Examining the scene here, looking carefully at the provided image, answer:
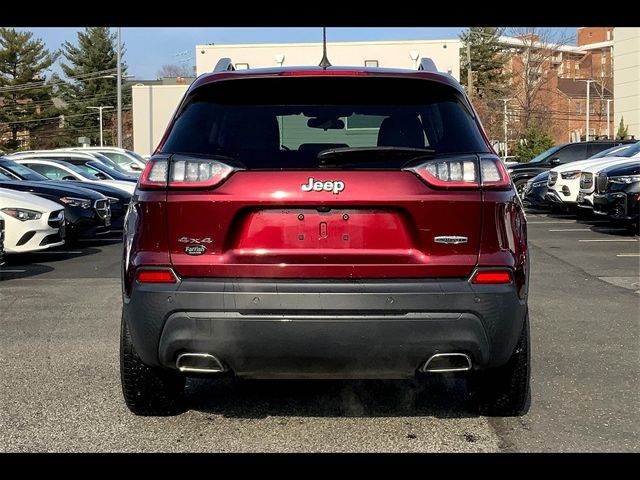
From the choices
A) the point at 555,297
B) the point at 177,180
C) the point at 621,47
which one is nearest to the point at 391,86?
the point at 177,180

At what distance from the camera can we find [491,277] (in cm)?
374

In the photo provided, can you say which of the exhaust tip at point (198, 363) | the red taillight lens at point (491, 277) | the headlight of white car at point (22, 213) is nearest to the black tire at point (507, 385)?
the red taillight lens at point (491, 277)

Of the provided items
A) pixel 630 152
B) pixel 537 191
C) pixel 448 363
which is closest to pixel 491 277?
pixel 448 363

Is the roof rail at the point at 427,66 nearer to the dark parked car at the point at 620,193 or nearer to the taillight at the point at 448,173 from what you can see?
the taillight at the point at 448,173

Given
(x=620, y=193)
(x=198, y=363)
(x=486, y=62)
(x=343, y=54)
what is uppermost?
(x=486, y=62)

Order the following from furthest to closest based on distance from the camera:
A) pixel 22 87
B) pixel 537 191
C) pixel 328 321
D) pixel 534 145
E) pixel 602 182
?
1. pixel 22 87
2. pixel 534 145
3. pixel 537 191
4. pixel 602 182
5. pixel 328 321

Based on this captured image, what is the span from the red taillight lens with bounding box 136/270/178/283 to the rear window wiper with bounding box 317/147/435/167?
81 centimetres

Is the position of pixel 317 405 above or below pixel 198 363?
below

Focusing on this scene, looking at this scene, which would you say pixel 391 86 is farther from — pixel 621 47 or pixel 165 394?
pixel 621 47

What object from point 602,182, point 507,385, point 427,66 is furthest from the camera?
point 602,182

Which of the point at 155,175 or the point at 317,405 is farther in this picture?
the point at 317,405

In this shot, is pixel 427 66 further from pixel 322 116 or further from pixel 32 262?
pixel 32 262

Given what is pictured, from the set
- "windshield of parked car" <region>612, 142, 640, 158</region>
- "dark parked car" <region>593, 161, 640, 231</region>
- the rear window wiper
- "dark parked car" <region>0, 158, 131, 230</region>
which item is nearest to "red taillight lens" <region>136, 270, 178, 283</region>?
the rear window wiper

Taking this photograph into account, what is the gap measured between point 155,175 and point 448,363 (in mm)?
1534
